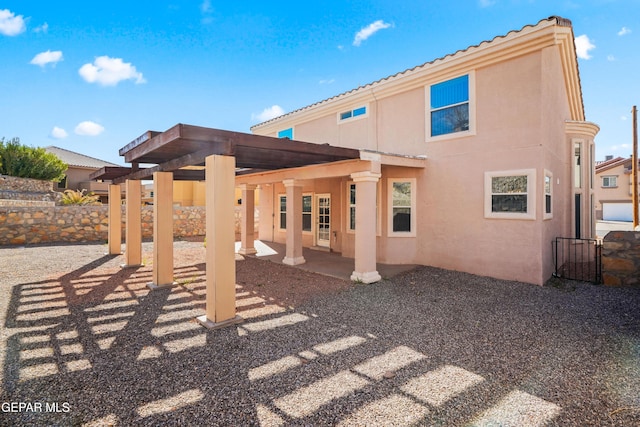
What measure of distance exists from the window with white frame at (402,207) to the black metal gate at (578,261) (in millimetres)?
3430

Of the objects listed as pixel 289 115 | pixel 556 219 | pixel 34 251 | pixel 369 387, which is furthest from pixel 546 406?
pixel 34 251

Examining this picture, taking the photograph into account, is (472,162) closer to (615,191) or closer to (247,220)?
(247,220)

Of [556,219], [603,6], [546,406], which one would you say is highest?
[603,6]

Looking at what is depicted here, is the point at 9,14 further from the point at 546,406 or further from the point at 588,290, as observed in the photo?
the point at 588,290

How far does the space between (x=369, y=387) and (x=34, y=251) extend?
40.7 ft

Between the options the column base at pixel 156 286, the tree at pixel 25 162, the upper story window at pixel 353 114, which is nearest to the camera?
the column base at pixel 156 286

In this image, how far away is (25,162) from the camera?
61.8ft

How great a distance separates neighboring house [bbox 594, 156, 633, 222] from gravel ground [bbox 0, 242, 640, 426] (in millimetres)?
33580

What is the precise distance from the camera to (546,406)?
2.73 m

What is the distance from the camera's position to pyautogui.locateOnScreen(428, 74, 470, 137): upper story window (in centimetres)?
766

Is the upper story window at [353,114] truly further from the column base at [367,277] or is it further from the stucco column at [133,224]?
the stucco column at [133,224]

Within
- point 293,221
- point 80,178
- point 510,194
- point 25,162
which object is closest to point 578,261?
point 510,194

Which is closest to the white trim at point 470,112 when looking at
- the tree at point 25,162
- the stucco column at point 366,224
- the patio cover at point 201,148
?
the stucco column at point 366,224

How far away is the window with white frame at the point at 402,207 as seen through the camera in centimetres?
863
